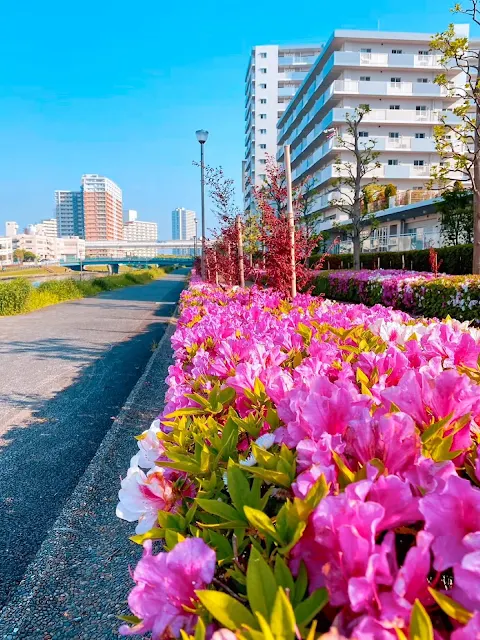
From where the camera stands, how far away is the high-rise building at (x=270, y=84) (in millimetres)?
73500

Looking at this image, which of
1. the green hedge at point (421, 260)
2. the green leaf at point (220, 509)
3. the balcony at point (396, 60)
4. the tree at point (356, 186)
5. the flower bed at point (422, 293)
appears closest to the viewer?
the green leaf at point (220, 509)

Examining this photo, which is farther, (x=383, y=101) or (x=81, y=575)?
(x=383, y=101)

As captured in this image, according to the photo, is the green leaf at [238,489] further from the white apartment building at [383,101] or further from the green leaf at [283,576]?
the white apartment building at [383,101]

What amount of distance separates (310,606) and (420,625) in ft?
0.46

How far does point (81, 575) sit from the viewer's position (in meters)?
2.41

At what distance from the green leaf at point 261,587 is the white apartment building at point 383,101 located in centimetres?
4236

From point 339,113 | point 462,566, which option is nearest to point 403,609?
point 462,566

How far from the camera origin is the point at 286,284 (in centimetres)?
700

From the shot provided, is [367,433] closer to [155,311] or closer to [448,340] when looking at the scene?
[448,340]

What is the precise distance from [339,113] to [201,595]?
45434 millimetres

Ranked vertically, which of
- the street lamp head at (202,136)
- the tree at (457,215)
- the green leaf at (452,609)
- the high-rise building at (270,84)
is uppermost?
the high-rise building at (270,84)

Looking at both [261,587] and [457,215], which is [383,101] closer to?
[457,215]

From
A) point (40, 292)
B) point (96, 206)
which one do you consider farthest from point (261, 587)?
point (96, 206)

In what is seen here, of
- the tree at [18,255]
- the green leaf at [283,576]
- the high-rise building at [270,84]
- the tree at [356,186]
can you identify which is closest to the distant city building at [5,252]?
the tree at [18,255]
